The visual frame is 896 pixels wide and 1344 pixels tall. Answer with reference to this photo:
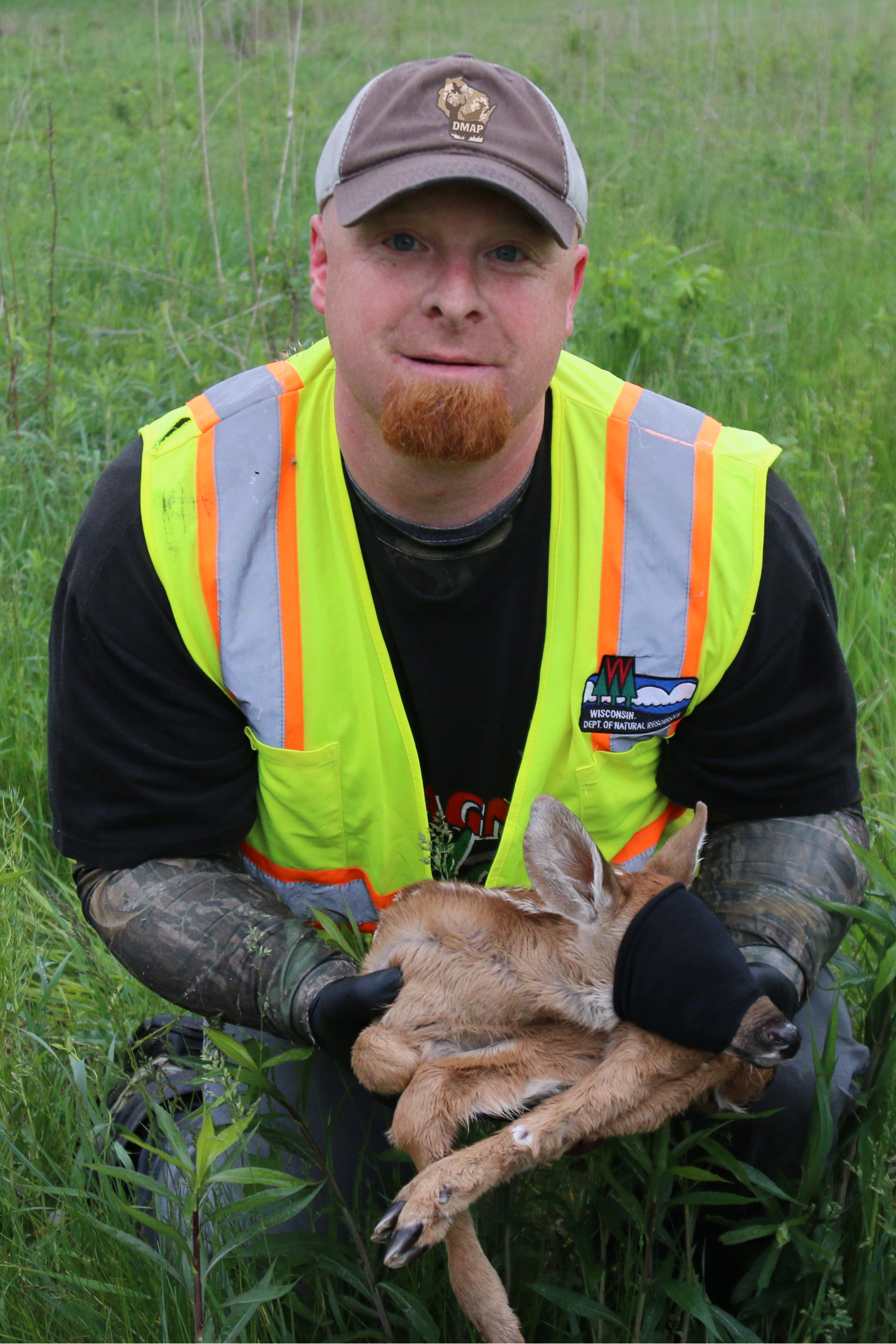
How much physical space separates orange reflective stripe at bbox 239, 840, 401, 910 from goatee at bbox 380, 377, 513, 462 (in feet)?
3.05

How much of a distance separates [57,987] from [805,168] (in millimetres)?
6892

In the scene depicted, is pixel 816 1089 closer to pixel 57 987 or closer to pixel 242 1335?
pixel 242 1335

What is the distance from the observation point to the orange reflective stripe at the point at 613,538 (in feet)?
8.24

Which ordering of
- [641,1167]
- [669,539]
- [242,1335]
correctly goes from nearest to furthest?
[242,1335], [641,1167], [669,539]

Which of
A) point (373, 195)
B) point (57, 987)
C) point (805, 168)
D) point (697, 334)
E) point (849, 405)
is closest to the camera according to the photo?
point (373, 195)

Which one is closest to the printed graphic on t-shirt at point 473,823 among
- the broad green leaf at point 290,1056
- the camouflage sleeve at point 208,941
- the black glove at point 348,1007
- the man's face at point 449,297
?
the camouflage sleeve at point 208,941

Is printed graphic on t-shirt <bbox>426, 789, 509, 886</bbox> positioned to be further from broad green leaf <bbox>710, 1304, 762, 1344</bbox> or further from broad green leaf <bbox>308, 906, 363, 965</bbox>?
Answer: broad green leaf <bbox>710, 1304, 762, 1344</bbox>

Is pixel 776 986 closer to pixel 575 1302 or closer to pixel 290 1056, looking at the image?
pixel 575 1302

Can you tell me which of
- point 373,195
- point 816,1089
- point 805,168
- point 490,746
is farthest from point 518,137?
point 805,168

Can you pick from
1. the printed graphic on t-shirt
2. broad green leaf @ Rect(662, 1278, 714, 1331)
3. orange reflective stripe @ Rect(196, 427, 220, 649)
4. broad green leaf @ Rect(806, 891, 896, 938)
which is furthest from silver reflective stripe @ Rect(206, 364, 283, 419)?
broad green leaf @ Rect(662, 1278, 714, 1331)

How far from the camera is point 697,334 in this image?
16.6 feet

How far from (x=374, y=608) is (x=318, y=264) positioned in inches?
30.6

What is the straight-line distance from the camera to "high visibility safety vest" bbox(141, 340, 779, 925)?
2473 mm

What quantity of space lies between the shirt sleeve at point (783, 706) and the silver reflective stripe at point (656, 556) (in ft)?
0.48
